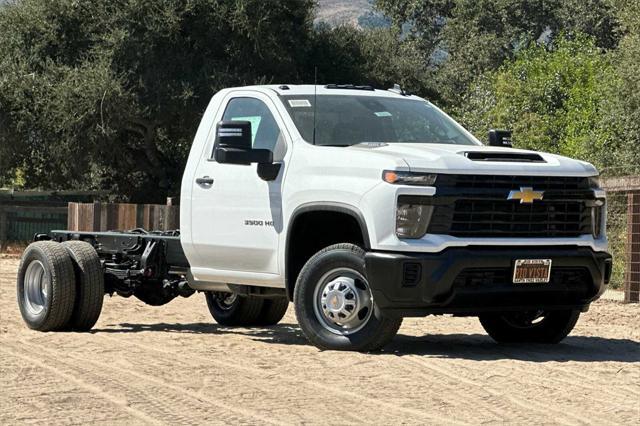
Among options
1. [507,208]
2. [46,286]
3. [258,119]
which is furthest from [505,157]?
[46,286]

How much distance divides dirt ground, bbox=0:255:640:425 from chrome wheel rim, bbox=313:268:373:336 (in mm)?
256

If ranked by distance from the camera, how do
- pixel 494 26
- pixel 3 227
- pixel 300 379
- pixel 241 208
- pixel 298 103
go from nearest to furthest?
pixel 300 379 < pixel 241 208 < pixel 298 103 < pixel 3 227 < pixel 494 26

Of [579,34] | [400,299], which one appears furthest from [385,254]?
[579,34]

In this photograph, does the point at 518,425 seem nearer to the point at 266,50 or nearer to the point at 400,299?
the point at 400,299

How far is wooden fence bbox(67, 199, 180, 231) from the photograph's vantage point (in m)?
21.5

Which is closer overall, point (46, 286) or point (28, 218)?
point (46, 286)

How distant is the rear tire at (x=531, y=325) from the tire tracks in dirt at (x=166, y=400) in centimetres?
360

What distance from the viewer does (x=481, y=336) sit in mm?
12719

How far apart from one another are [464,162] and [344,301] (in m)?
1.39

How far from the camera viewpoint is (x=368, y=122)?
1136 centimetres

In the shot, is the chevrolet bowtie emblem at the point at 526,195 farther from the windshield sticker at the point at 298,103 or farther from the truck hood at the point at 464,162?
the windshield sticker at the point at 298,103

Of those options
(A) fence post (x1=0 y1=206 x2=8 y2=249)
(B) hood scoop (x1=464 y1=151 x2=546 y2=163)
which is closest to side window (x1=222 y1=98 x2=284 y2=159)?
(B) hood scoop (x1=464 y1=151 x2=546 y2=163)

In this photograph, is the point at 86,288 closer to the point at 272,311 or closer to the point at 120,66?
the point at 272,311

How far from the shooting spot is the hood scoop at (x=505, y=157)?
10.3m
